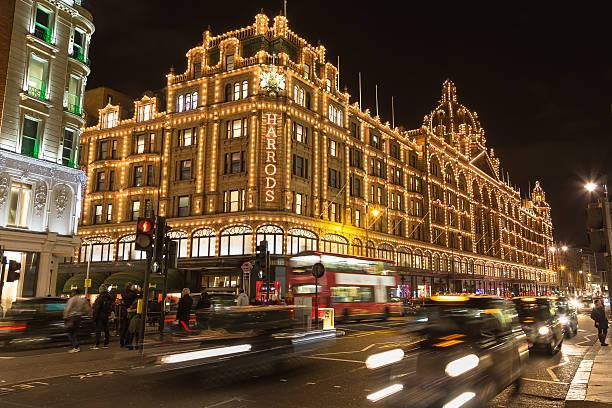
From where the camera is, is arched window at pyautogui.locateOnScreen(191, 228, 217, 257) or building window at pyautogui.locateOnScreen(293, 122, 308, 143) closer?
arched window at pyautogui.locateOnScreen(191, 228, 217, 257)

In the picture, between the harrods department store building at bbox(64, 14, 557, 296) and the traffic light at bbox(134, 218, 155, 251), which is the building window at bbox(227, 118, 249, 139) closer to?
the harrods department store building at bbox(64, 14, 557, 296)

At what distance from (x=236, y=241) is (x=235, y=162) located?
738 cm

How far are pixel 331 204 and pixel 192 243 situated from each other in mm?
13849

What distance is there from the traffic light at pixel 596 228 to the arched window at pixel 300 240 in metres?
33.1

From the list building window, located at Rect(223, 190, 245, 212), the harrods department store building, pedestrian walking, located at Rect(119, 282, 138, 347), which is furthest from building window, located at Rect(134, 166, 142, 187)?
pedestrian walking, located at Rect(119, 282, 138, 347)

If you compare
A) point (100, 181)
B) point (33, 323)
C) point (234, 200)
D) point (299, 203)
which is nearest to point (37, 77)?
point (234, 200)

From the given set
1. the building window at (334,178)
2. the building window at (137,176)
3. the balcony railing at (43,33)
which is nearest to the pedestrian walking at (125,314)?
the balcony railing at (43,33)

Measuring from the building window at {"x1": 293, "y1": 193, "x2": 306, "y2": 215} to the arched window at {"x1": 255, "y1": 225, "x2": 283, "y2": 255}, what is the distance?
2.98 metres

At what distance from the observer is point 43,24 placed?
1236 inches

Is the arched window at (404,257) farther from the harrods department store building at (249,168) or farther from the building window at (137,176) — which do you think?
the building window at (137,176)

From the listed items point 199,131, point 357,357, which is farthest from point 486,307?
point 199,131

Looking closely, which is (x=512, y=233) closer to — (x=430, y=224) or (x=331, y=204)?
(x=430, y=224)

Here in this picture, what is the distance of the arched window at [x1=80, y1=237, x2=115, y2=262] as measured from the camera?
49219 mm

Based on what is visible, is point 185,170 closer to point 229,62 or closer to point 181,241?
point 181,241
